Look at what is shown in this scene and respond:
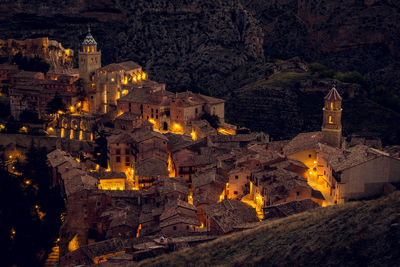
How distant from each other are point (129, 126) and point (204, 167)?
35.3 feet

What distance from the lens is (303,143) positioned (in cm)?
4731

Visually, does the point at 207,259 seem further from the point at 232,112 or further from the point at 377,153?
the point at 232,112

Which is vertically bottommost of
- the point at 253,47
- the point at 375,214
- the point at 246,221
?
the point at 246,221

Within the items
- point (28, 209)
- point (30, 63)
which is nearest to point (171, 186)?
point (28, 209)

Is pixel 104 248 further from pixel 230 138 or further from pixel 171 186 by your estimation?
pixel 230 138

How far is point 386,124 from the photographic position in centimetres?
7031

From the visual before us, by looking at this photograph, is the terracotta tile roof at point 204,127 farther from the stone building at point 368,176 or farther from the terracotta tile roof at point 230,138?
the stone building at point 368,176

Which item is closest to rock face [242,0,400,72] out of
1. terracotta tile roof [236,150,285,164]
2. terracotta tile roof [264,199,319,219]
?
terracotta tile roof [236,150,285,164]

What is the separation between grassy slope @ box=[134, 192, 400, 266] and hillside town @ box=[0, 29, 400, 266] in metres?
5.14

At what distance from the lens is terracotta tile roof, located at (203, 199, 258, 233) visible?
36.5 m

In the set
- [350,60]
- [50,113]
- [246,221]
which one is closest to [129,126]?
[50,113]

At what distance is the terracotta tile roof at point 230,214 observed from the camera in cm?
3650

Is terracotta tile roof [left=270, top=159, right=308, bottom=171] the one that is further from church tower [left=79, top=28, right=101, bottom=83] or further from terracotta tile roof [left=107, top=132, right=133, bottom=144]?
church tower [left=79, top=28, right=101, bottom=83]

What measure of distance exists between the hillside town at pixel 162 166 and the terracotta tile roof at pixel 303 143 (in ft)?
0.56
